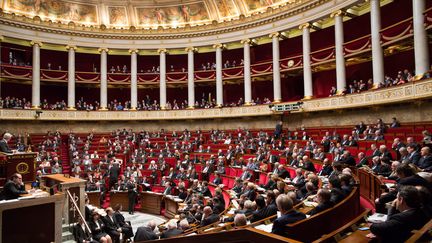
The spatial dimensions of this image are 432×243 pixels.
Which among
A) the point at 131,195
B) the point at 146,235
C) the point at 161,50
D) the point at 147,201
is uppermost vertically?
the point at 161,50

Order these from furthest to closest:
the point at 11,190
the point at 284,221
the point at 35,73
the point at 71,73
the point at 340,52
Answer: the point at 71,73 → the point at 35,73 → the point at 340,52 → the point at 11,190 → the point at 284,221

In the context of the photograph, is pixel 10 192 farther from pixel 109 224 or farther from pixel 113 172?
pixel 113 172

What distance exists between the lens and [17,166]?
7.78 m

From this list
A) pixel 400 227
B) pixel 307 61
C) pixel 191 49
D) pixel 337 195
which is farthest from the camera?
pixel 191 49

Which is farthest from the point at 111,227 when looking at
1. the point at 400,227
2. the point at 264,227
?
the point at 400,227

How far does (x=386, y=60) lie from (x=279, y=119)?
276 inches

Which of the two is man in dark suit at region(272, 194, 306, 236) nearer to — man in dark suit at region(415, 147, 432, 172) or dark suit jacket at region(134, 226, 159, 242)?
dark suit jacket at region(134, 226, 159, 242)

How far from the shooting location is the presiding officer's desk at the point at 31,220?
21.0 ft

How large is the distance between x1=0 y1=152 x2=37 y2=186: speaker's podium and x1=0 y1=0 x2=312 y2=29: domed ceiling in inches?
723

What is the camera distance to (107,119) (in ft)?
78.7

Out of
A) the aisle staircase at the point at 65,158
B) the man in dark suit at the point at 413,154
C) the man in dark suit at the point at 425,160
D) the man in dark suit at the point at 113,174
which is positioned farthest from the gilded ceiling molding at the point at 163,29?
the man in dark suit at the point at 425,160

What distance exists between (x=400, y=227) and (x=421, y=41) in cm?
1269

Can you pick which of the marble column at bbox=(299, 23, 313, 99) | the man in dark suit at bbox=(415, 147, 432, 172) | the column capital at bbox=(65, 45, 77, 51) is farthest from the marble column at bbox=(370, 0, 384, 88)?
the column capital at bbox=(65, 45, 77, 51)

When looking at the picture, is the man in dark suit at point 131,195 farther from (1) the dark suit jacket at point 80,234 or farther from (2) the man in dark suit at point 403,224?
(2) the man in dark suit at point 403,224
